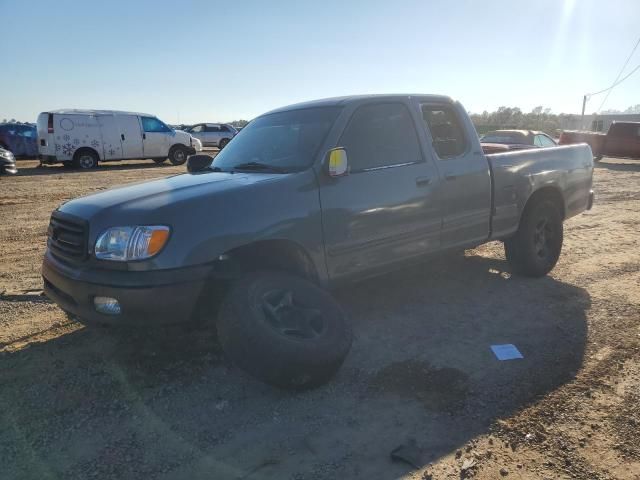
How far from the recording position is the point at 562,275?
219 inches

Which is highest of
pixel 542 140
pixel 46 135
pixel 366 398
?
pixel 46 135

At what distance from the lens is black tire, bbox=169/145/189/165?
64.7 feet

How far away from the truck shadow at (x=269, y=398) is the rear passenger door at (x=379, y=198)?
70cm

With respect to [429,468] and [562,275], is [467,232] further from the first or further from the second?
[429,468]

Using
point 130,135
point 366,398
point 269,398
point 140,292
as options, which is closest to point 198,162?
point 140,292

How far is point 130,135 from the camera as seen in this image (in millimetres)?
18219

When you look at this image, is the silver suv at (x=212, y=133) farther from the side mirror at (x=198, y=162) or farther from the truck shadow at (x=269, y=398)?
the truck shadow at (x=269, y=398)

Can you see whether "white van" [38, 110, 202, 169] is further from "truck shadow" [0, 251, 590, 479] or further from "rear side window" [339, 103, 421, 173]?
"rear side window" [339, 103, 421, 173]

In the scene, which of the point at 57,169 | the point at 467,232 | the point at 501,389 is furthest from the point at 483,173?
the point at 57,169

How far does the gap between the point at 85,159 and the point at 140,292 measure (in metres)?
16.6

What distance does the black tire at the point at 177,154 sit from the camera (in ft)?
64.7


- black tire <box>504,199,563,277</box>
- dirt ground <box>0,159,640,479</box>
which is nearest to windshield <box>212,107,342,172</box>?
dirt ground <box>0,159,640,479</box>

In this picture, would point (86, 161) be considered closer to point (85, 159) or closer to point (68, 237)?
point (85, 159)

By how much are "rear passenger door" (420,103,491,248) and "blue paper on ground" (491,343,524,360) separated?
3.31 feet
